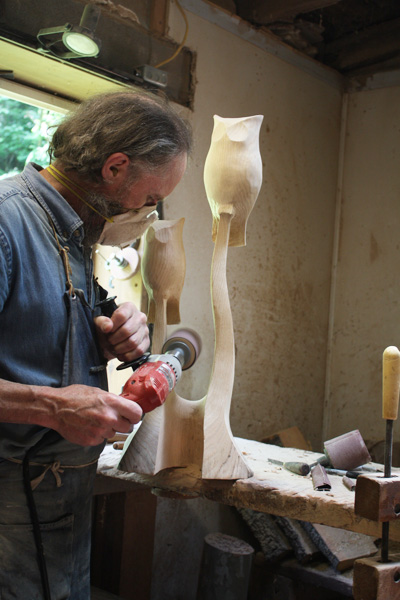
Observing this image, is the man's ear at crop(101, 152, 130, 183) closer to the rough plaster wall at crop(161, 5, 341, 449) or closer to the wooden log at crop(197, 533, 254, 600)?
the rough plaster wall at crop(161, 5, 341, 449)

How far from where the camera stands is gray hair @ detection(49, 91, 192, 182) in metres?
1.41

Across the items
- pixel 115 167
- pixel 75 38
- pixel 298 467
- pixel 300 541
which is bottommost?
pixel 300 541

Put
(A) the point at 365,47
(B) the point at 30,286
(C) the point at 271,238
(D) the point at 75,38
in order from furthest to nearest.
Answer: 1. (A) the point at 365,47
2. (C) the point at 271,238
3. (D) the point at 75,38
4. (B) the point at 30,286

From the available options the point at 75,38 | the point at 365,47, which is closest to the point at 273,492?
the point at 75,38

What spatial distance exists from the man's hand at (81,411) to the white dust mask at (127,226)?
0.50 metres

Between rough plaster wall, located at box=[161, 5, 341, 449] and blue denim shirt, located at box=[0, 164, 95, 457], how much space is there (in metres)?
1.51

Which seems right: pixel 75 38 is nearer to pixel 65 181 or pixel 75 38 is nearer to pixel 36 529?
pixel 65 181

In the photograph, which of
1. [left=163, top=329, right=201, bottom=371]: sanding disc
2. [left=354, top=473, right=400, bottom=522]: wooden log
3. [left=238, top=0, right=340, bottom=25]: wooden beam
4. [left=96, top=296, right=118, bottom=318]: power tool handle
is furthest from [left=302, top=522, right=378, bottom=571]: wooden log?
[left=238, top=0, right=340, bottom=25]: wooden beam

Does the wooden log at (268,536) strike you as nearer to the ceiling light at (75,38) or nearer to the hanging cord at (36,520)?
the hanging cord at (36,520)

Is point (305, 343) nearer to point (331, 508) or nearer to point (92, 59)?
point (92, 59)

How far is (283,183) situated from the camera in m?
3.47

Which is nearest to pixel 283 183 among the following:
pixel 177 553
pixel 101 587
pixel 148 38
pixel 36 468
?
pixel 148 38

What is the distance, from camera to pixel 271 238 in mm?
3414

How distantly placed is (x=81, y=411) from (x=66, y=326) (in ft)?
0.77
